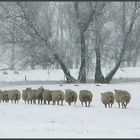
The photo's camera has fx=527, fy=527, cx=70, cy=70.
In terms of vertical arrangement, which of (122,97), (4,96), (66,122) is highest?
(122,97)

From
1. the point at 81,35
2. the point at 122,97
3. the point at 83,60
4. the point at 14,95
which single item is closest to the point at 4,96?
the point at 14,95

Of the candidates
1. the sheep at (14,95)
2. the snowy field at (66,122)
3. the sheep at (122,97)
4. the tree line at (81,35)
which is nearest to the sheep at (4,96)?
the sheep at (14,95)

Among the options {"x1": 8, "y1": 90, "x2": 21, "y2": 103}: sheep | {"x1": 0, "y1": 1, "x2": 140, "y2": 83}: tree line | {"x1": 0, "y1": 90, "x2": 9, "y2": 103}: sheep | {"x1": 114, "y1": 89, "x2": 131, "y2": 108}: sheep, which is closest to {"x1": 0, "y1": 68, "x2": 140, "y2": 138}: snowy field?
{"x1": 114, "y1": 89, "x2": 131, "y2": 108}: sheep

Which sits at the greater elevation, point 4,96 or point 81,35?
point 81,35

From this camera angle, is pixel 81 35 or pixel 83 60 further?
pixel 83 60

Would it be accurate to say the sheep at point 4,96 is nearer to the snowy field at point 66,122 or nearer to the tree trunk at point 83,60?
the snowy field at point 66,122

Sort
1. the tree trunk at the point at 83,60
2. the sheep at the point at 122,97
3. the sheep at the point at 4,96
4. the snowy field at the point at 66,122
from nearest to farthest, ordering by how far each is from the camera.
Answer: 1. the snowy field at the point at 66,122
2. the sheep at the point at 122,97
3. the sheep at the point at 4,96
4. the tree trunk at the point at 83,60

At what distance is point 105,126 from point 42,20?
93.5ft

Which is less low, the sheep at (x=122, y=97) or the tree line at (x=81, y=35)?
the tree line at (x=81, y=35)

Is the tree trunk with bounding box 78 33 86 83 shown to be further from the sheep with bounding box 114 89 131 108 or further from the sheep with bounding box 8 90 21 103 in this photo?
the sheep with bounding box 114 89 131 108

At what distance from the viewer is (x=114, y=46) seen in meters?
45.4

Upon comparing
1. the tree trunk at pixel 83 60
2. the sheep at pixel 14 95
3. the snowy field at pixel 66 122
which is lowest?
the snowy field at pixel 66 122

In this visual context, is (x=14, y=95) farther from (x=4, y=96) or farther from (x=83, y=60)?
(x=83, y=60)

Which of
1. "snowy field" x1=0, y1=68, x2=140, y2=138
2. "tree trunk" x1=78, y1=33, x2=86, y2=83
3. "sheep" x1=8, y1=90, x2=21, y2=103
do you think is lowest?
"snowy field" x1=0, y1=68, x2=140, y2=138
